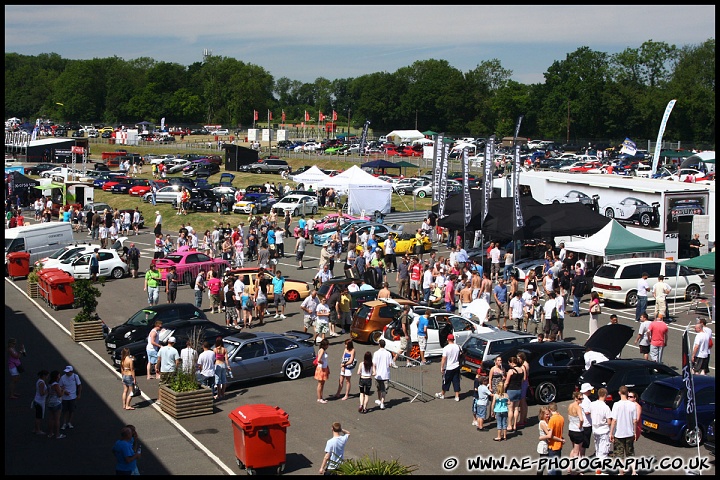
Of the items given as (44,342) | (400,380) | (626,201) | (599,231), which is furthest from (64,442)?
(626,201)

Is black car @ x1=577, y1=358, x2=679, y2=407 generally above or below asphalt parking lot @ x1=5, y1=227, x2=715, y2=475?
above

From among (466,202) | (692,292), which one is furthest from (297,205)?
(692,292)

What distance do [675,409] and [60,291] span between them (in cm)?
2041

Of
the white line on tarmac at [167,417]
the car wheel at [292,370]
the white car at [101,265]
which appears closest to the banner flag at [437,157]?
the white car at [101,265]

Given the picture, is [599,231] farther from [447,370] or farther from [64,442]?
[64,442]

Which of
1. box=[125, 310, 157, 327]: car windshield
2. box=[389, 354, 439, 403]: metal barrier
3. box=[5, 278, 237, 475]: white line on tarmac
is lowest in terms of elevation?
box=[5, 278, 237, 475]: white line on tarmac

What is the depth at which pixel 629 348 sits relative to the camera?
21969 mm

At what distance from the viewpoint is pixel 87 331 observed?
77.0ft

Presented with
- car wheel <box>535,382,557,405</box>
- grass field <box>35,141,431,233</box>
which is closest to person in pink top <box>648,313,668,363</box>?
car wheel <box>535,382,557,405</box>

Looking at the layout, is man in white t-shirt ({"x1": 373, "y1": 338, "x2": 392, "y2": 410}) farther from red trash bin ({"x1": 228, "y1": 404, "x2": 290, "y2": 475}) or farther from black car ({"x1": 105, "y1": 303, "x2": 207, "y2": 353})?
black car ({"x1": 105, "y1": 303, "x2": 207, "y2": 353})

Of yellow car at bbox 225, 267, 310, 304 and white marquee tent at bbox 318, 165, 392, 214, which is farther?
white marquee tent at bbox 318, 165, 392, 214

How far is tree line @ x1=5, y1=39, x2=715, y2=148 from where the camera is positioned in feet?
350

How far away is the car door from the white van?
65.0 feet

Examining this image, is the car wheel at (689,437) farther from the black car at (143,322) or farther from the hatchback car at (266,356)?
the black car at (143,322)
